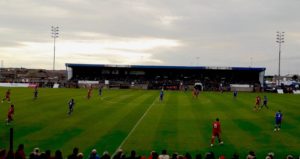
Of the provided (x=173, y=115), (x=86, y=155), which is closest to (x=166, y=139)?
(x=86, y=155)

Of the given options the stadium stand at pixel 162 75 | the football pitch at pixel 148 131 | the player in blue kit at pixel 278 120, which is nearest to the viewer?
the football pitch at pixel 148 131

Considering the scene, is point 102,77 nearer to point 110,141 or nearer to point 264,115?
point 264,115

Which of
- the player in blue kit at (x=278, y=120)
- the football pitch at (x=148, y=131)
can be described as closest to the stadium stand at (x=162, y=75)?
the football pitch at (x=148, y=131)

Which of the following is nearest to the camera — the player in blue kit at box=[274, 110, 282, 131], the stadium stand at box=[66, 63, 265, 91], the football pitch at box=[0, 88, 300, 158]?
the football pitch at box=[0, 88, 300, 158]

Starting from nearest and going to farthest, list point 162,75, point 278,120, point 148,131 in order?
point 148,131 < point 278,120 < point 162,75

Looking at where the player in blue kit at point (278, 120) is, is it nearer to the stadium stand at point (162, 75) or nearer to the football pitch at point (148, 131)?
the football pitch at point (148, 131)

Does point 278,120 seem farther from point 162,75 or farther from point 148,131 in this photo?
point 162,75

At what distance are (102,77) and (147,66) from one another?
45.9 ft

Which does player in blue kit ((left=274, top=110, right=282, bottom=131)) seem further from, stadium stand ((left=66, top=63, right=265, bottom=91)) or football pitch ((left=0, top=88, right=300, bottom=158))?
stadium stand ((left=66, top=63, right=265, bottom=91))

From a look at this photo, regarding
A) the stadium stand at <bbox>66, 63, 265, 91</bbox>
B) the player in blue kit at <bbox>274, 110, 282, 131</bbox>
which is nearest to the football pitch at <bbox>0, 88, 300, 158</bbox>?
the player in blue kit at <bbox>274, 110, 282, 131</bbox>

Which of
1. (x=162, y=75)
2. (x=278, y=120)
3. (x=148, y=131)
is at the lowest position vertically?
(x=148, y=131)

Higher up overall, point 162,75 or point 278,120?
point 162,75

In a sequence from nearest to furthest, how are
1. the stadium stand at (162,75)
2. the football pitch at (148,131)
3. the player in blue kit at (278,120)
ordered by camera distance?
1. the football pitch at (148,131)
2. the player in blue kit at (278,120)
3. the stadium stand at (162,75)

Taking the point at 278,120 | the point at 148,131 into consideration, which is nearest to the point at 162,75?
the point at 278,120
